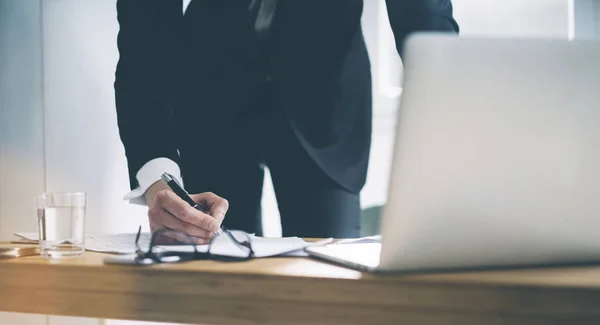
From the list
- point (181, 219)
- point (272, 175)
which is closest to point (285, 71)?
point (272, 175)

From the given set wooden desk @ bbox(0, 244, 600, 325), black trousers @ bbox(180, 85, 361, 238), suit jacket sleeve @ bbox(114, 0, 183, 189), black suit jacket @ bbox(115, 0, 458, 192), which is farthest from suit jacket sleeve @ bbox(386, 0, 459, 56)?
wooden desk @ bbox(0, 244, 600, 325)

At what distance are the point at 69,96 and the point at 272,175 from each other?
0.95 m

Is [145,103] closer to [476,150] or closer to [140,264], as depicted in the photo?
[140,264]

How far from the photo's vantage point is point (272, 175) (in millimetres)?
1588

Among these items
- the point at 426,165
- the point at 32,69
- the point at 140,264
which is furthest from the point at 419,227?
the point at 32,69

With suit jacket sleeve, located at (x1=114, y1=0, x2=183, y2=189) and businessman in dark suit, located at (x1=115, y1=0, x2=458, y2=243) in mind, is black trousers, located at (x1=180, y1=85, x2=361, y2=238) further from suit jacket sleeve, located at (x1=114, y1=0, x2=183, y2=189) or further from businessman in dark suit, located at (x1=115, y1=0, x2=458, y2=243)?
suit jacket sleeve, located at (x1=114, y1=0, x2=183, y2=189)

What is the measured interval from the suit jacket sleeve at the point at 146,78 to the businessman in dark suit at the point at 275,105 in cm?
4

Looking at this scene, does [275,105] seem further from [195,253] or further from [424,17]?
[195,253]

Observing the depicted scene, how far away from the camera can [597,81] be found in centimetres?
51

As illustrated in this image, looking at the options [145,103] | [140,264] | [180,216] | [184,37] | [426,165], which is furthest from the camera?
[184,37]

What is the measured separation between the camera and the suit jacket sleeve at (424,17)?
1.24m

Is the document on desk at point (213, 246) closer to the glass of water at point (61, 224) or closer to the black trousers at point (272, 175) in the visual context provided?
the glass of water at point (61, 224)

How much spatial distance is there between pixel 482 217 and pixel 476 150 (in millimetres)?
65

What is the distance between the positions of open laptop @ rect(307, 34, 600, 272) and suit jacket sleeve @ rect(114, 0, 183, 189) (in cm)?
79
